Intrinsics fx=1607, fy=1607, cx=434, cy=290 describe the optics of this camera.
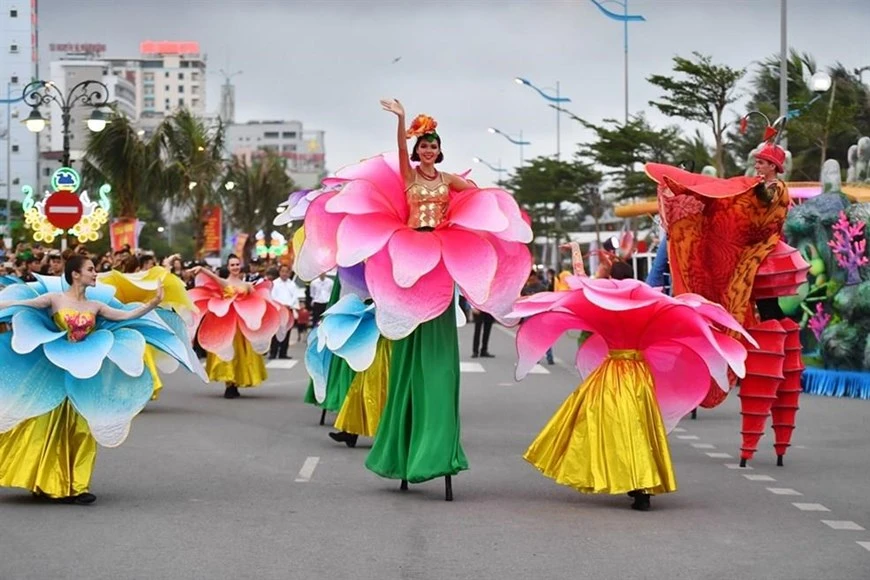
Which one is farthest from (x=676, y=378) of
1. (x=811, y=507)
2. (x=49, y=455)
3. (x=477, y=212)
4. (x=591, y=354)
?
(x=49, y=455)

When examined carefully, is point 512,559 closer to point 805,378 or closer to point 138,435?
point 138,435

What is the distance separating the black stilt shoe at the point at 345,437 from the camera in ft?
46.8

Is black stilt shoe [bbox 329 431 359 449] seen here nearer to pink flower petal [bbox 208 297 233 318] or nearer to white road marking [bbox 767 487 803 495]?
white road marking [bbox 767 487 803 495]

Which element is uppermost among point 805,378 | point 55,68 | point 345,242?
point 55,68

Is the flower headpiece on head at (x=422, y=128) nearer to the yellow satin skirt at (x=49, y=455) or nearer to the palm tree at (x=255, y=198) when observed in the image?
the yellow satin skirt at (x=49, y=455)

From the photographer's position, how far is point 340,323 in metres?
14.2

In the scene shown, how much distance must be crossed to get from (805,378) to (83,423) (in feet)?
48.0

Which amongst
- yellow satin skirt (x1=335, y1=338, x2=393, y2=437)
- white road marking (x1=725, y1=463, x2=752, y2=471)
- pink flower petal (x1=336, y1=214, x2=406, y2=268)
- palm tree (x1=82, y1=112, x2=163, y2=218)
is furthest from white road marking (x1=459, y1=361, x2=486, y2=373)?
palm tree (x1=82, y1=112, x2=163, y2=218)

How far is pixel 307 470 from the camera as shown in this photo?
40.7 ft

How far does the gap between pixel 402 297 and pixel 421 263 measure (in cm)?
25

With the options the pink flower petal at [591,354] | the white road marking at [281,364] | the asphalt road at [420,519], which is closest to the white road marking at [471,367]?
the white road marking at [281,364]

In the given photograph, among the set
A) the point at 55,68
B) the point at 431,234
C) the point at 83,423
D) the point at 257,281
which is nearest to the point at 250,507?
the point at 83,423

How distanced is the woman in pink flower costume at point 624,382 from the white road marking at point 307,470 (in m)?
2.00

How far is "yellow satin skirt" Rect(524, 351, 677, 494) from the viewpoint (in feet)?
33.3
